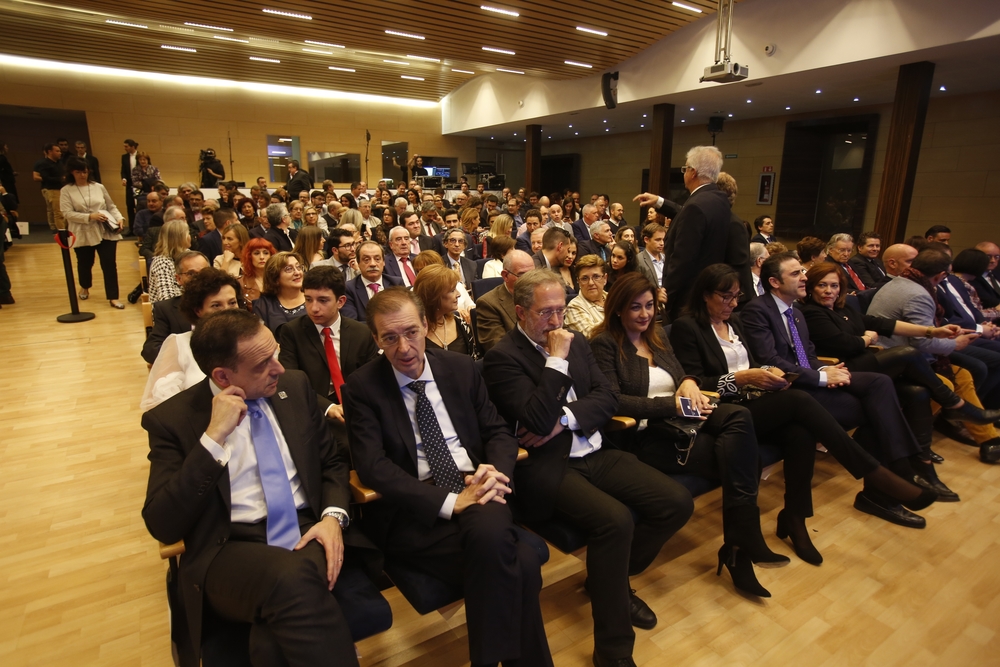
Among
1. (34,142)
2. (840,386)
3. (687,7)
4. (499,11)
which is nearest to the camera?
(840,386)

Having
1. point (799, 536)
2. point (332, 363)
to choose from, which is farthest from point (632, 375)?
point (332, 363)

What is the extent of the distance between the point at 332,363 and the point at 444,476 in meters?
0.99

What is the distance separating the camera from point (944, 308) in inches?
153

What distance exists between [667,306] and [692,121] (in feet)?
36.8

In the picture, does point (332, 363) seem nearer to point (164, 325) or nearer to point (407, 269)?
point (164, 325)

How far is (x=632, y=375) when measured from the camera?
8.13 ft

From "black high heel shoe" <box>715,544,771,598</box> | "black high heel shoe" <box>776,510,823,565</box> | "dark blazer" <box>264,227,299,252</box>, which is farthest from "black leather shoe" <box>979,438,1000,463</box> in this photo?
"dark blazer" <box>264,227,299,252</box>

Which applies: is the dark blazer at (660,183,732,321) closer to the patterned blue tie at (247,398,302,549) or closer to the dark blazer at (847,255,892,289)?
the patterned blue tie at (247,398,302,549)

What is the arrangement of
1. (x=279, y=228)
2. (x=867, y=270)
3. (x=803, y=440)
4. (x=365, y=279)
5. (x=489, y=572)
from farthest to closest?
(x=279, y=228) < (x=867, y=270) < (x=365, y=279) < (x=803, y=440) < (x=489, y=572)

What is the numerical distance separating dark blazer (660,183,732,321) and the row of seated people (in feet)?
1.14

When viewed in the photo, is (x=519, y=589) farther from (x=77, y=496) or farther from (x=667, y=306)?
(x=77, y=496)

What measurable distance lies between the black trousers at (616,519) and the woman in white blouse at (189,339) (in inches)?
61.2

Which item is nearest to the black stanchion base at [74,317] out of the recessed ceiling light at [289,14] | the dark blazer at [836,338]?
the recessed ceiling light at [289,14]

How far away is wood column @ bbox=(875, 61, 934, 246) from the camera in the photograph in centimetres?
696
